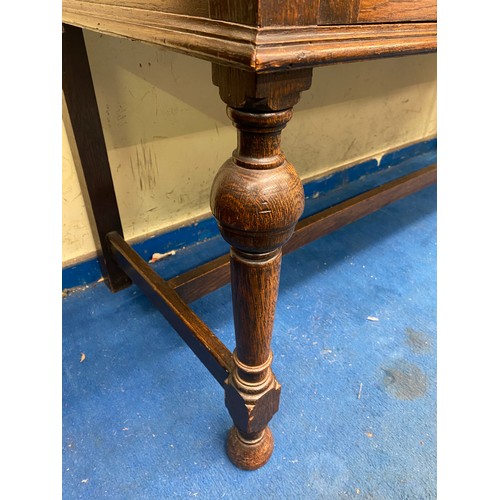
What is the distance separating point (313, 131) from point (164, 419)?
103 cm

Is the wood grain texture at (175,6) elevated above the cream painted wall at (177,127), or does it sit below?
above

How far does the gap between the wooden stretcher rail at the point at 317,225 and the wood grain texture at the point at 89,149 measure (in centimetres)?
27

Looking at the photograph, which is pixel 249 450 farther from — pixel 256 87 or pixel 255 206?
pixel 256 87

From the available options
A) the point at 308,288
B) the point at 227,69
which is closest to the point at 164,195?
the point at 308,288

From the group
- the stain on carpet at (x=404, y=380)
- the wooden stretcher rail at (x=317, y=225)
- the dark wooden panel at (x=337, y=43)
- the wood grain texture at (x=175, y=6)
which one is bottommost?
the stain on carpet at (x=404, y=380)

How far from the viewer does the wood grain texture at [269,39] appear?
0.32m

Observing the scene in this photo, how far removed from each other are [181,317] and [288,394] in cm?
29

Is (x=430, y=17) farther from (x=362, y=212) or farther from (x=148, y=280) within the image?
(x=362, y=212)

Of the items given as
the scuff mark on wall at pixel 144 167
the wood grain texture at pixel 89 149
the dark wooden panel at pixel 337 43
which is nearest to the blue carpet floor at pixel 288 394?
the wood grain texture at pixel 89 149

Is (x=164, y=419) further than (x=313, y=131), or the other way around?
(x=313, y=131)

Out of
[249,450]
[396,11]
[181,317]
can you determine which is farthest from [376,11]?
Answer: [249,450]

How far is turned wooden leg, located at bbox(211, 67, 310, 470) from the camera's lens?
1.29 feet

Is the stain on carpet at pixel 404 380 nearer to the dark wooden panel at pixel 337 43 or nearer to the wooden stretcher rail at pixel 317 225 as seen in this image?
the wooden stretcher rail at pixel 317 225

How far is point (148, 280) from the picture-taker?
2.87ft
